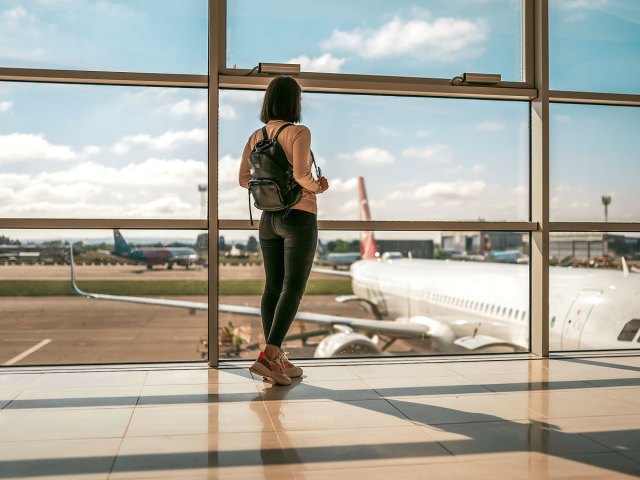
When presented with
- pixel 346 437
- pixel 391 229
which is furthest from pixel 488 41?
pixel 346 437

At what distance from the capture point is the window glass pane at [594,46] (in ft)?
11.6

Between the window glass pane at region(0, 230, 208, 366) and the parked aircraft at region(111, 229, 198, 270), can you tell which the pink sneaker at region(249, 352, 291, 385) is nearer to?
the window glass pane at region(0, 230, 208, 366)

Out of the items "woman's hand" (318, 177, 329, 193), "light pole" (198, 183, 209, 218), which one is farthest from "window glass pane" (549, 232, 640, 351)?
"light pole" (198, 183, 209, 218)

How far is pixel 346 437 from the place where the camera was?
2.00 m

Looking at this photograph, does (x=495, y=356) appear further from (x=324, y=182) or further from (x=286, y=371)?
(x=324, y=182)

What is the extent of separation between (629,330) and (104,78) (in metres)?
3.80

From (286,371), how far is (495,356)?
3.77 feet

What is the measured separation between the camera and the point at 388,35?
3.63m

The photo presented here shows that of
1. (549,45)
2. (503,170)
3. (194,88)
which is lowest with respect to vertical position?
(503,170)

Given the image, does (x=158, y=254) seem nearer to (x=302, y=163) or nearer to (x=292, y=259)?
(x=292, y=259)

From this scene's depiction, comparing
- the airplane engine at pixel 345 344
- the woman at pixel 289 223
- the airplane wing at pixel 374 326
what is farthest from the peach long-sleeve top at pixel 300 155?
the airplane wing at pixel 374 326

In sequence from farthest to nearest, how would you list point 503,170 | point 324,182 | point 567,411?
1. point 503,170
2. point 324,182
3. point 567,411

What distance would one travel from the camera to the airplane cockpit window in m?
4.71

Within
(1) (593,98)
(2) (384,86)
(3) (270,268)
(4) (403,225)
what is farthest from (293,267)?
(1) (593,98)
